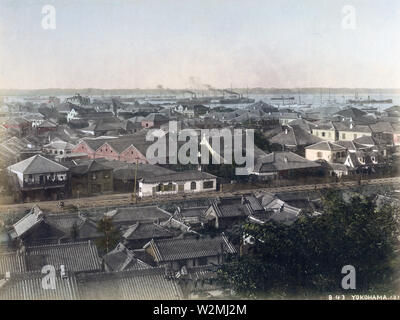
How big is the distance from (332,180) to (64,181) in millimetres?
3333

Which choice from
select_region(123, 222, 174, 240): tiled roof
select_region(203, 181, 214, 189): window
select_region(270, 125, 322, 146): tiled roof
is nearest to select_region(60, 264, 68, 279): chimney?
select_region(123, 222, 174, 240): tiled roof

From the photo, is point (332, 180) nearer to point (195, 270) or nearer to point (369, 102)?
point (369, 102)

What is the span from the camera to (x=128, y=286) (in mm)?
5199

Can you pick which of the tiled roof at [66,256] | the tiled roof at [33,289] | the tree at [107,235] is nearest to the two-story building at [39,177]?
the tree at [107,235]

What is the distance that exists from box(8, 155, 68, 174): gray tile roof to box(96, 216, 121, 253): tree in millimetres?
805

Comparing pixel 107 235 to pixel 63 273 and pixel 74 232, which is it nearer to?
pixel 74 232

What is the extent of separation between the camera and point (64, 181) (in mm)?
6293

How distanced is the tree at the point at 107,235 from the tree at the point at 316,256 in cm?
124

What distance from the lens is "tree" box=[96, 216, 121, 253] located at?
5.88m

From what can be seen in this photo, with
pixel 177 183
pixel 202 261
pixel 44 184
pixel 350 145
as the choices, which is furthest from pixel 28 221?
pixel 350 145

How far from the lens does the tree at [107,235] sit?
588cm

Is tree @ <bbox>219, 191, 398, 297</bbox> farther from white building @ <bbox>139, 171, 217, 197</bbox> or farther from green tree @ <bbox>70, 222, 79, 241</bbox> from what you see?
green tree @ <bbox>70, 222, 79, 241</bbox>
